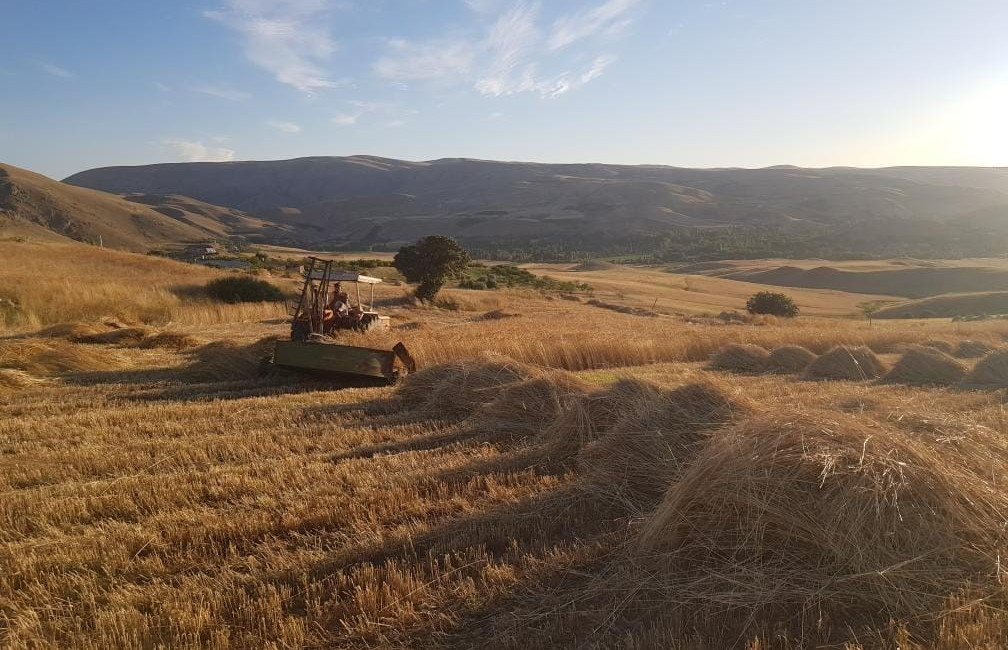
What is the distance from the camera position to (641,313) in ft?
107

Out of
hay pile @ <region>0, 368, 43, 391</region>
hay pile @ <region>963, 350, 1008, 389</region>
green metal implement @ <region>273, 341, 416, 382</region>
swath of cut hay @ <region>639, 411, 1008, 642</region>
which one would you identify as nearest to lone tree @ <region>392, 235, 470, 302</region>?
green metal implement @ <region>273, 341, 416, 382</region>

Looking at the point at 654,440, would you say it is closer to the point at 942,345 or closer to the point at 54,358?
the point at 54,358

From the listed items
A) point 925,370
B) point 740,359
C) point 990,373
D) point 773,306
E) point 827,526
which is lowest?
point 773,306

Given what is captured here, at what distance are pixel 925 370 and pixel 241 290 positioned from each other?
2380 centimetres

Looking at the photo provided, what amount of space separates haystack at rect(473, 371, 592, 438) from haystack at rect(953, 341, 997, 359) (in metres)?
11.3

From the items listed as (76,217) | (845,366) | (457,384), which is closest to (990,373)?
(845,366)

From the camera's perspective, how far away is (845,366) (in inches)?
495

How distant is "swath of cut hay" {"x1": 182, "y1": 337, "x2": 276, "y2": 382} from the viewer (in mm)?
12594

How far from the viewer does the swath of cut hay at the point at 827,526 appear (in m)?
3.63

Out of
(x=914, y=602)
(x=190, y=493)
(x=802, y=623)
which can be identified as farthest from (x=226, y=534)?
(x=914, y=602)

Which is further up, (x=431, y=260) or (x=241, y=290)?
(x=431, y=260)

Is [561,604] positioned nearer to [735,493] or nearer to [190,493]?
[735,493]

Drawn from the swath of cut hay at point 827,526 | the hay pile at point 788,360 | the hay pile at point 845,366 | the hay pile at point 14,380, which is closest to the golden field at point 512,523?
the swath of cut hay at point 827,526

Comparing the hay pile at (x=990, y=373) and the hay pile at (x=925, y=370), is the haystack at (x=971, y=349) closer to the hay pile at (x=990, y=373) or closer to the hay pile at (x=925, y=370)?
the hay pile at (x=925, y=370)
